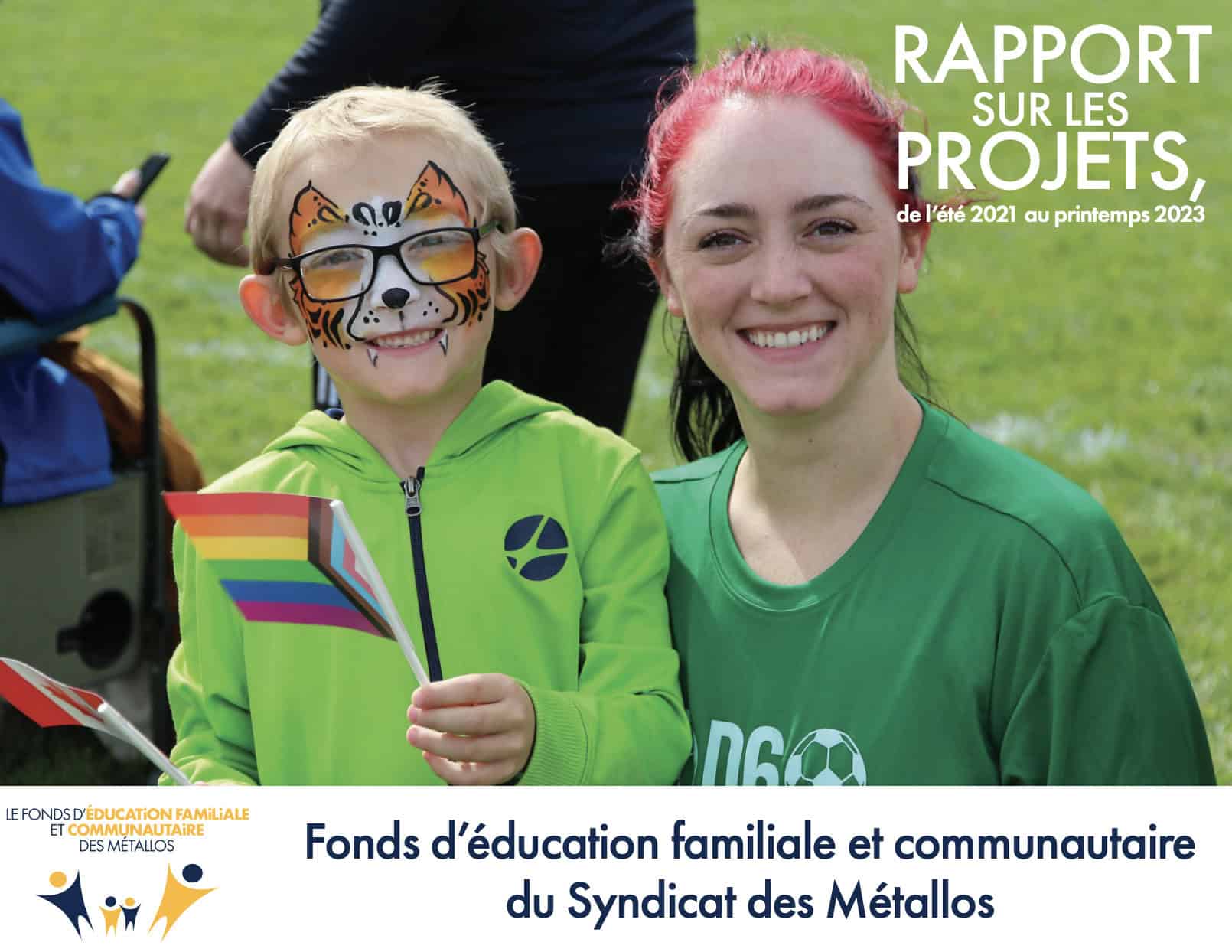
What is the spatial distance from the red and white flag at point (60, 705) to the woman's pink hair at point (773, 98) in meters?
0.94

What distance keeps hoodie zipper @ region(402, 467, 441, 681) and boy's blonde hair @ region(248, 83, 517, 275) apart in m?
0.36

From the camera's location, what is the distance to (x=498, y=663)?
212 centimetres

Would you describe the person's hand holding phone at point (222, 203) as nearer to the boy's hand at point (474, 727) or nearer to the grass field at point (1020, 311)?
the grass field at point (1020, 311)

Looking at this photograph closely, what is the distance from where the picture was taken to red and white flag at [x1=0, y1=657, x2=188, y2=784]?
1.94 metres

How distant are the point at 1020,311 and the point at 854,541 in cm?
618

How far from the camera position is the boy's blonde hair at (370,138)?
2.23 meters

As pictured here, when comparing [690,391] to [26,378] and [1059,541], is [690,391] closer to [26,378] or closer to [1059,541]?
[1059,541]

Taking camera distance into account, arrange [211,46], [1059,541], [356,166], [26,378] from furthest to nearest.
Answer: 1. [211,46]
2. [26,378]
3. [356,166]
4. [1059,541]

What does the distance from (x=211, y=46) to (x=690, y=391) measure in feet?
46.7

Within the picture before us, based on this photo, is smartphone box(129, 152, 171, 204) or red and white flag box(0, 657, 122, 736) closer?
red and white flag box(0, 657, 122, 736)
